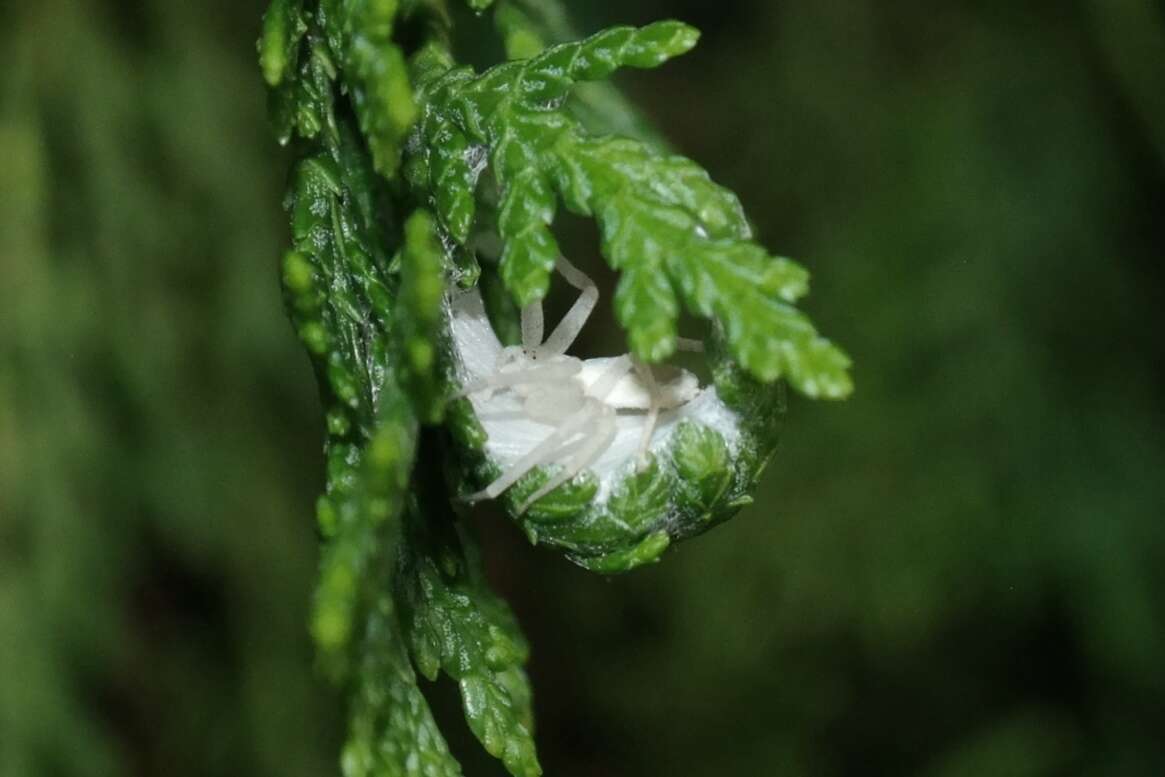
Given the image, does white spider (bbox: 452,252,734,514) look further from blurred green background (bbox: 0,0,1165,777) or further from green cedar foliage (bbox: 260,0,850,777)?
blurred green background (bbox: 0,0,1165,777)

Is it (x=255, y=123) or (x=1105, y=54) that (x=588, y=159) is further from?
(x=1105, y=54)

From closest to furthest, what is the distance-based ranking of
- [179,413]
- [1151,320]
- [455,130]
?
[455,130] → [179,413] → [1151,320]

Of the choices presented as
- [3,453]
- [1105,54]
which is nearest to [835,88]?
[1105,54]

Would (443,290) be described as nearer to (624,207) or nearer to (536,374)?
(624,207)

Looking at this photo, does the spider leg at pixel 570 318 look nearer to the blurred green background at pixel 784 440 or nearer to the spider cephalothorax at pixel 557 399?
the spider cephalothorax at pixel 557 399

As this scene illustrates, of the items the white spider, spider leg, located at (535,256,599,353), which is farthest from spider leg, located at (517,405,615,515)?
spider leg, located at (535,256,599,353)

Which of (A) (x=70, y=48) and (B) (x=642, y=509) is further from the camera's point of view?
(A) (x=70, y=48)

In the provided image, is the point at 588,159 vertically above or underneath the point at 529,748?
above
